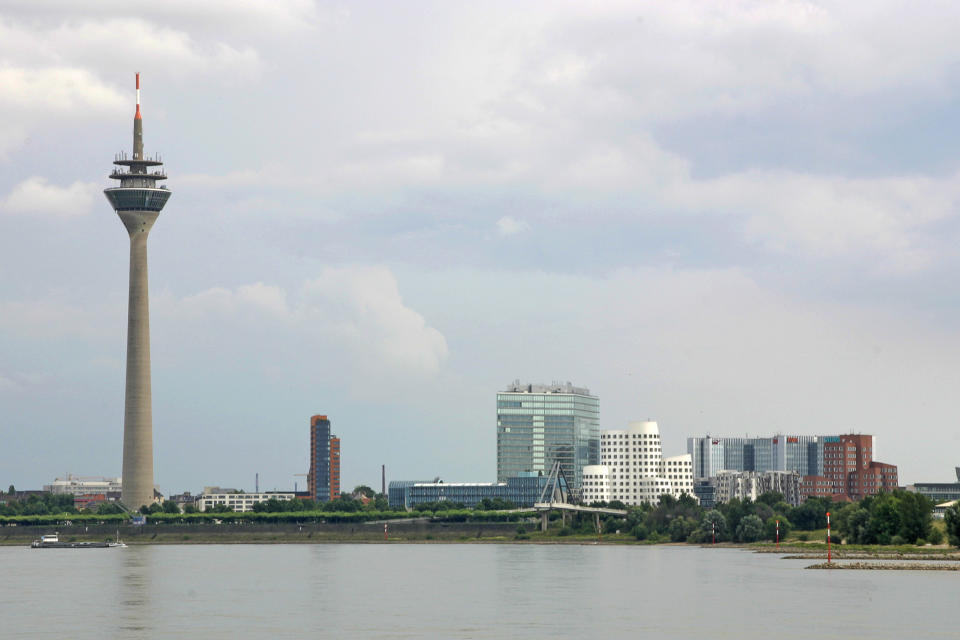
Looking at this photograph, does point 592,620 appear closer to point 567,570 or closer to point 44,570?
point 567,570

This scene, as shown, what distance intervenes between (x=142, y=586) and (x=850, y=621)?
6956cm

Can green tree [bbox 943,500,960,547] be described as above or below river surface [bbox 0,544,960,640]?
above

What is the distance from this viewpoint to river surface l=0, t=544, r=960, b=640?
288ft

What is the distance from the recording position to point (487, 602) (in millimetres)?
109125

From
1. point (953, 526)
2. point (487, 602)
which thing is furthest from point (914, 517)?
point (487, 602)

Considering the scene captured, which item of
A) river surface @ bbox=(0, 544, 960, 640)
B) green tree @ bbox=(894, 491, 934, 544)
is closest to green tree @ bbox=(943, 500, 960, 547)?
green tree @ bbox=(894, 491, 934, 544)

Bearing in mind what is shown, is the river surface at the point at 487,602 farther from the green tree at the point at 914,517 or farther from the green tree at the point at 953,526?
the green tree at the point at 914,517

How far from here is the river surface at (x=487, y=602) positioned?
8788cm

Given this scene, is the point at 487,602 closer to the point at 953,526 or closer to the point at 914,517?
the point at 953,526

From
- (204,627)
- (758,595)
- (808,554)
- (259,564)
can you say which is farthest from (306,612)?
(808,554)

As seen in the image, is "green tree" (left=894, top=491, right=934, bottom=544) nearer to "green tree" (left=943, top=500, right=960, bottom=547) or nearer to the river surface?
"green tree" (left=943, top=500, right=960, bottom=547)

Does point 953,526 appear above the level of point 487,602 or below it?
above

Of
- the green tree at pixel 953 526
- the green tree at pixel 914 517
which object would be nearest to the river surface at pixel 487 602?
the green tree at pixel 953 526

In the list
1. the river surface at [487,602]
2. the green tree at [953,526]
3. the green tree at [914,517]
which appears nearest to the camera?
the river surface at [487,602]
